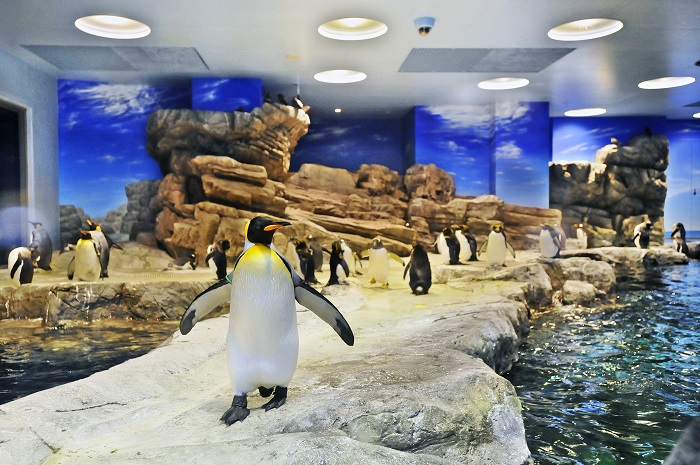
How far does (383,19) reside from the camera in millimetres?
7418

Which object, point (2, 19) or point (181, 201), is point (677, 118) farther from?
point (2, 19)

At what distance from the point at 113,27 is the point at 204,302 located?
6.77 meters

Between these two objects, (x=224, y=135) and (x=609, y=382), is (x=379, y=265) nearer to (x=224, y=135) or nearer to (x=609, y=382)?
(x=609, y=382)

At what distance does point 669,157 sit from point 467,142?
744 cm

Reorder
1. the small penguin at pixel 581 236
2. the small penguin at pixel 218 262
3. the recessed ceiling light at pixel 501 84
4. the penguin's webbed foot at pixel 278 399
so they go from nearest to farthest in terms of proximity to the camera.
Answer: the penguin's webbed foot at pixel 278 399
the small penguin at pixel 218 262
the recessed ceiling light at pixel 501 84
the small penguin at pixel 581 236

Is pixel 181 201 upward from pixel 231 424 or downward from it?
upward

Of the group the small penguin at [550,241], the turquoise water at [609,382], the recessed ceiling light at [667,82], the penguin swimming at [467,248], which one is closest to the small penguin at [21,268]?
the turquoise water at [609,382]

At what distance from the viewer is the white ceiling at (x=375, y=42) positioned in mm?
6923

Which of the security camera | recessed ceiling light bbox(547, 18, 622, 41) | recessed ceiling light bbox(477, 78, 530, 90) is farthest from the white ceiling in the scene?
recessed ceiling light bbox(477, 78, 530, 90)

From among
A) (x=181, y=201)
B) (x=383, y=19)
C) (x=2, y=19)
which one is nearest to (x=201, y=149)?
(x=181, y=201)

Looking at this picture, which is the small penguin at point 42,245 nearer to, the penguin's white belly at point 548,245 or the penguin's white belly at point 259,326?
the penguin's white belly at point 259,326

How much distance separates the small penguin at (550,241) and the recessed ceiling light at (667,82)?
13.5 ft

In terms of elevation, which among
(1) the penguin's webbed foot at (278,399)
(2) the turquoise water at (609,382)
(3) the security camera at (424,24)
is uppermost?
(3) the security camera at (424,24)

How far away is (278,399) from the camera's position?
8.16 ft
